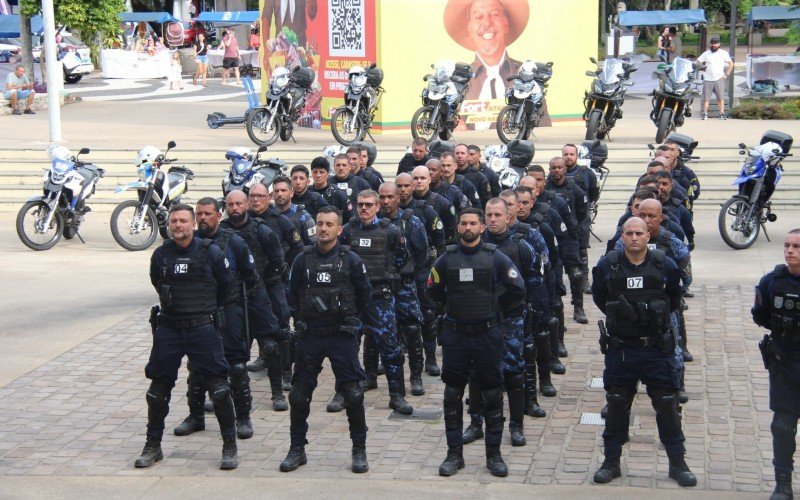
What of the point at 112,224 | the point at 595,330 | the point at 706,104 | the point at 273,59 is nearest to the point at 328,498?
the point at 595,330

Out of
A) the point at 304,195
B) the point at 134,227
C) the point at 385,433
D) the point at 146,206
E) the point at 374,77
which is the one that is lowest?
the point at 385,433

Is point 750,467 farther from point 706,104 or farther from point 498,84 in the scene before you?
point 706,104

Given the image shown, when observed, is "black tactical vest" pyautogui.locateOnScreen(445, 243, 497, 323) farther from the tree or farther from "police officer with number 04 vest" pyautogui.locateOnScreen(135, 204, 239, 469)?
the tree

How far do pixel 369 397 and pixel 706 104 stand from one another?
1979 centimetres

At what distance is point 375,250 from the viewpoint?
10.2m

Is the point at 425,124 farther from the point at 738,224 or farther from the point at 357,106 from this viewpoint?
the point at 738,224

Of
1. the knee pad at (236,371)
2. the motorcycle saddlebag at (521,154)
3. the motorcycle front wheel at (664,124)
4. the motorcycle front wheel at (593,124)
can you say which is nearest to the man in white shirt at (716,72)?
the motorcycle front wheel at (664,124)

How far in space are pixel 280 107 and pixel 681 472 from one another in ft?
50.3

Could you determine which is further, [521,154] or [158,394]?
[521,154]

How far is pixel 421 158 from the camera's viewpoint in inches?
575

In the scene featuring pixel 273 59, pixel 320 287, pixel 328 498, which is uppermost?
pixel 273 59

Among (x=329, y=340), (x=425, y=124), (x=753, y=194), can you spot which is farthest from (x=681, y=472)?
(x=425, y=124)

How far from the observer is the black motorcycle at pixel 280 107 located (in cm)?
2212

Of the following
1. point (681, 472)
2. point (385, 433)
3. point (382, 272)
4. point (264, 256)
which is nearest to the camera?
point (681, 472)
